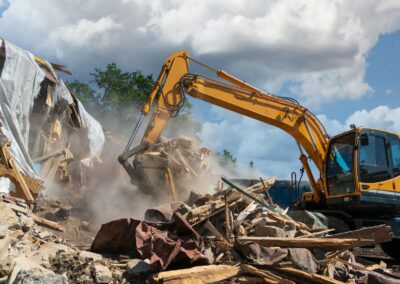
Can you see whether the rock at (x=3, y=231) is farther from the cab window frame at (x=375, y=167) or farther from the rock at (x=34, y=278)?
the cab window frame at (x=375, y=167)

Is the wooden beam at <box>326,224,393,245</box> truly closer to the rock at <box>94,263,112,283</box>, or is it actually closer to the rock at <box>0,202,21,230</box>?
the rock at <box>94,263,112,283</box>

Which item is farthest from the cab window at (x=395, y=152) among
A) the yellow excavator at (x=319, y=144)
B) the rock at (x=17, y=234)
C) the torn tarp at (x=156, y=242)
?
the rock at (x=17, y=234)

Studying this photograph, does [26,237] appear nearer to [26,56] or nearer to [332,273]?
[332,273]

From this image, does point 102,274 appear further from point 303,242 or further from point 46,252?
point 303,242

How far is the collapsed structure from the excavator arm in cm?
251

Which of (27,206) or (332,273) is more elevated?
(27,206)

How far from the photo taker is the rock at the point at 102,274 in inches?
225

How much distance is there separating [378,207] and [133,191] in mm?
6185

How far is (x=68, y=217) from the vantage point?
10.5 meters

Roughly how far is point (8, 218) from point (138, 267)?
2051 mm

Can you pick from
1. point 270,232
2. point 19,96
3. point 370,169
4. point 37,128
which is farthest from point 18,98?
point 370,169

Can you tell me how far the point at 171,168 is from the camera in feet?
40.1

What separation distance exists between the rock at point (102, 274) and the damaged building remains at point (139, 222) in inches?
0.7

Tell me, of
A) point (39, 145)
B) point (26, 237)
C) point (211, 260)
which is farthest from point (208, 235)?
point (39, 145)
